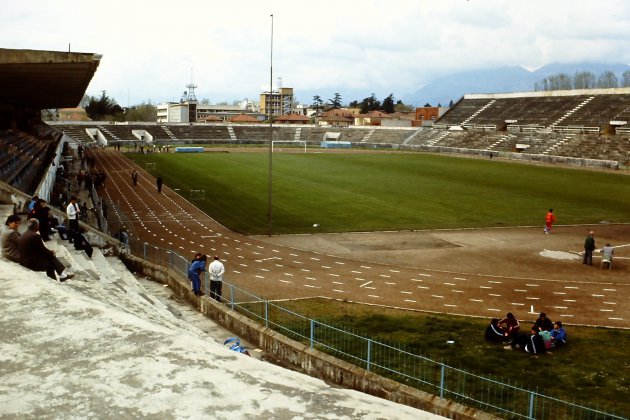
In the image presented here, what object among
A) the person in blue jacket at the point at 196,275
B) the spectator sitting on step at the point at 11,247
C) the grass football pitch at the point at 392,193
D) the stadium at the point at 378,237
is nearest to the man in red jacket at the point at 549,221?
the stadium at the point at 378,237

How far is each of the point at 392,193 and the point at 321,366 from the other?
118ft

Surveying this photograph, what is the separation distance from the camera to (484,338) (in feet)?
53.5

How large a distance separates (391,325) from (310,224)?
1707cm

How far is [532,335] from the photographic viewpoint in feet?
51.0

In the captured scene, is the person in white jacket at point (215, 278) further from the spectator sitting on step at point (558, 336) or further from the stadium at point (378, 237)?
the spectator sitting on step at point (558, 336)

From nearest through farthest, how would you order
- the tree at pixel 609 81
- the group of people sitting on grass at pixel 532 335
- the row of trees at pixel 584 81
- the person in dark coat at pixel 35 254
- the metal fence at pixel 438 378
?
the person in dark coat at pixel 35 254 < the metal fence at pixel 438 378 < the group of people sitting on grass at pixel 532 335 < the tree at pixel 609 81 < the row of trees at pixel 584 81

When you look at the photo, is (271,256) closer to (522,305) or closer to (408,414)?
(522,305)

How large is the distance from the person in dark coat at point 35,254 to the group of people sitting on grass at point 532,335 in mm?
10745

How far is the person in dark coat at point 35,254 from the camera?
1098cm

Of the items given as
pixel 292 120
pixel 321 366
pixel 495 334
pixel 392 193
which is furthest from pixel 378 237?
pixel 292 120

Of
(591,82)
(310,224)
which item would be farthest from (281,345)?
(591,82)

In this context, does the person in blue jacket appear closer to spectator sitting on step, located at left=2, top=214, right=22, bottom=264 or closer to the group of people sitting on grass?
spectator sitting on step, located at left=2, top=214, right=22, bottom=264

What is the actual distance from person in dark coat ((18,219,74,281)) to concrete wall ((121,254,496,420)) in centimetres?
411

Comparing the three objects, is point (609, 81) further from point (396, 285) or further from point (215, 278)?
point (215, 278)
